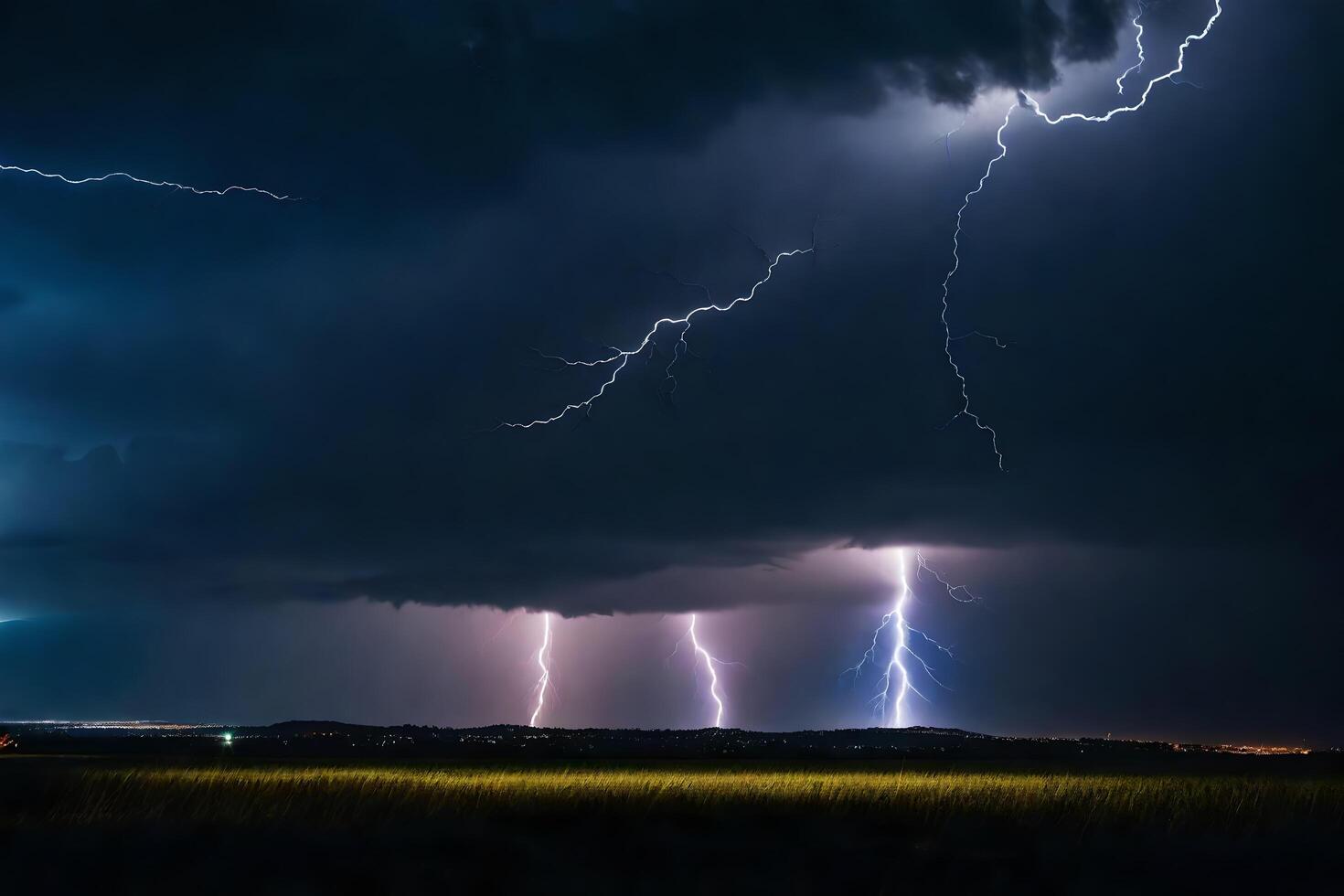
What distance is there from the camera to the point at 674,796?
109 ft

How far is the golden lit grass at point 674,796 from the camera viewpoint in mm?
26969

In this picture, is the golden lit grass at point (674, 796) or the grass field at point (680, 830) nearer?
the grass field at point (680, 830)

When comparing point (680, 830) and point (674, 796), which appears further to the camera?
point (674, 796)

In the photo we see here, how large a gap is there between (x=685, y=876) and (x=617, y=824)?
8413 mm

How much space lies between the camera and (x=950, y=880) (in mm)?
17219

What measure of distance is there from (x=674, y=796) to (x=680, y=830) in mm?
8870

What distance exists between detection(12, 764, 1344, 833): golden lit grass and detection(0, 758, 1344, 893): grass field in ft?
0.39

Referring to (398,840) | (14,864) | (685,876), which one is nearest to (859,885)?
(685,876)

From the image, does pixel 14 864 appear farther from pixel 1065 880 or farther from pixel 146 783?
pixel 146 783

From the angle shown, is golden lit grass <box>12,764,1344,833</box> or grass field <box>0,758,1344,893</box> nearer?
grass field <box>0,758,1344,893</box>

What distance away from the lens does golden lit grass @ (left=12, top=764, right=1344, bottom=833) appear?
27.0 metres

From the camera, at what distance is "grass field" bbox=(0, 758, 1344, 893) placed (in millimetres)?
17531

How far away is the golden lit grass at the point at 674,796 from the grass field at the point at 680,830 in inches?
4.6

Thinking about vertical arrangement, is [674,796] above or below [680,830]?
above
